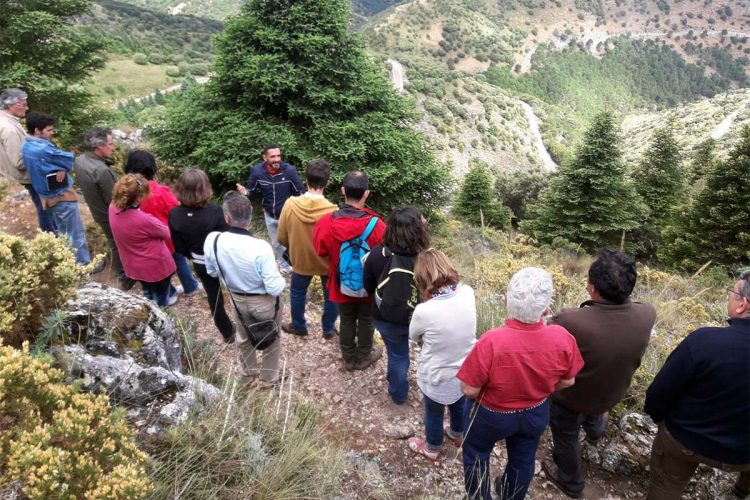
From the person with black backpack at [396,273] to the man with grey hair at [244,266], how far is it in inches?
32.0

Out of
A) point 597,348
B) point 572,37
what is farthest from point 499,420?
point 572,37

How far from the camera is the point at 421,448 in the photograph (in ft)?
11.7

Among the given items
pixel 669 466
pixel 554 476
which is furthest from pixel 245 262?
pixel 669 466

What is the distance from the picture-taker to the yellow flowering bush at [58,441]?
1528 millimetres

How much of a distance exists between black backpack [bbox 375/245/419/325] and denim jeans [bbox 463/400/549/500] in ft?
3.01

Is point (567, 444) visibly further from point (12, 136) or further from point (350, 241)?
point (12, 136)

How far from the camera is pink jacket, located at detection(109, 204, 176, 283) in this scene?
13.2 feet

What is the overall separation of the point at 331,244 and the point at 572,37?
147553 mm

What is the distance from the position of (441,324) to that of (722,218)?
16.2 metres

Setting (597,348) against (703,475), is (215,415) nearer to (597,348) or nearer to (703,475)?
(597,348)

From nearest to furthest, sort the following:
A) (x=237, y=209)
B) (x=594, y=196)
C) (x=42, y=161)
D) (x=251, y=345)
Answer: (x=237, y=209) → (x=251, y=345) → (x=42, y=161) → (x=594, y=196)

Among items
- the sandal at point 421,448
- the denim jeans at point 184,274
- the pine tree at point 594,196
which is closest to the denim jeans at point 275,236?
the denim jeans at point 184,274

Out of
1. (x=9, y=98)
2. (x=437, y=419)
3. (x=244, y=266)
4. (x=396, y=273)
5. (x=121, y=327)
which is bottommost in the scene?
(x=437, y=419)

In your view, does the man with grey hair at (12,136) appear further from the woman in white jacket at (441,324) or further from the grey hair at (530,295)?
the grey hair at (530,295)
